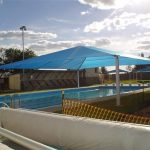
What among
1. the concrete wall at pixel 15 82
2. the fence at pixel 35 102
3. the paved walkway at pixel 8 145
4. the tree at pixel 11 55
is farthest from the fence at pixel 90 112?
the tree at pixel 11 55

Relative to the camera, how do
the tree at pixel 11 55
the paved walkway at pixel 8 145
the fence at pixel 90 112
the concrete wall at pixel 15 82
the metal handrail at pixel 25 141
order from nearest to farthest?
the metal handrail at pixel 25 141, the paved walkway at pixel 8 145, the fence at pixel 90 112, the concrete wall at pixel 15 82, the tree at pixel 11 55

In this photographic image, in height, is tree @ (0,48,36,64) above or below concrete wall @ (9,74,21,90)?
above

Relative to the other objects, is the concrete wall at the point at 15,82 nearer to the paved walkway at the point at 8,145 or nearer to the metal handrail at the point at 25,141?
the paved walkway at the point at 8,145

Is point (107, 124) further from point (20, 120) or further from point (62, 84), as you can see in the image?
point (62, 84)

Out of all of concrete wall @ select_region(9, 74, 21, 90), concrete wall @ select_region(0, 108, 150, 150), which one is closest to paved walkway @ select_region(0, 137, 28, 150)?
concrete wall @ select_region(0, 108, 150, 150)

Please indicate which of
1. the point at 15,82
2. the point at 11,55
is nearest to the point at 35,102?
the point at 15,82

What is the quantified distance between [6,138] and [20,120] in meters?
0.61

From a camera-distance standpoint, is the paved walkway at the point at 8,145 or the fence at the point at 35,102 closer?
the paved walkway at the point at 8,145

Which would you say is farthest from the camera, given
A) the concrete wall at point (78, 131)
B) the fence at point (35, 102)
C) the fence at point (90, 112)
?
the fence at point (35, 102)

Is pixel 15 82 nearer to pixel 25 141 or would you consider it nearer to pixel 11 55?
pixel 11 55

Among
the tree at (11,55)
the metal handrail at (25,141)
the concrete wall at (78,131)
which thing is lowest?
the metal handrail at (25,141)

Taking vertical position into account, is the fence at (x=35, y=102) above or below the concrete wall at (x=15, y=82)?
below

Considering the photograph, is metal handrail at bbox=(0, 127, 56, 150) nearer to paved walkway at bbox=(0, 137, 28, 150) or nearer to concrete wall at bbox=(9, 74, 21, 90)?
paved walkway at bbox=(0, 137, 28, 150)

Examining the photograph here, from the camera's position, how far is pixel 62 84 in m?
40.2
